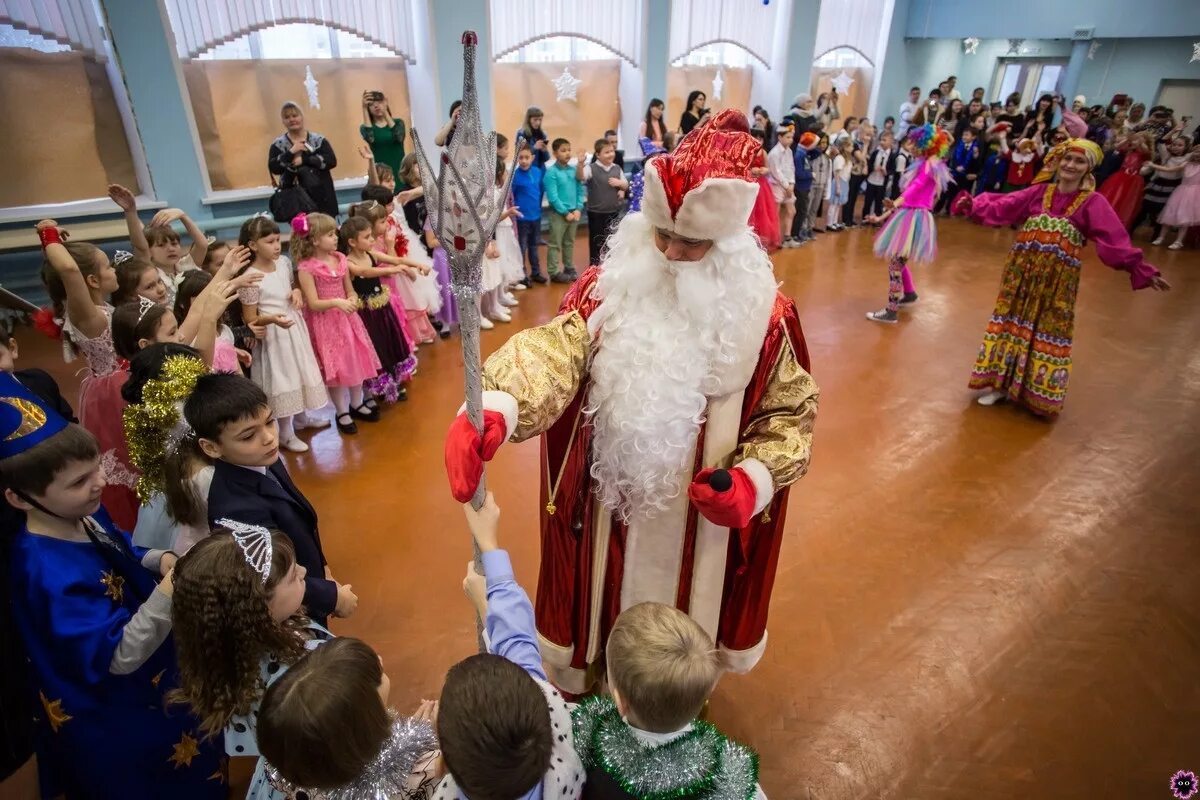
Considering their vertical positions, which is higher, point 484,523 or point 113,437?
point 484,523

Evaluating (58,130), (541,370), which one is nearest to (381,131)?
(58,130)

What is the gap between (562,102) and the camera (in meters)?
9.75

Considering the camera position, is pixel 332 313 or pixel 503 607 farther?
pixel 332 313

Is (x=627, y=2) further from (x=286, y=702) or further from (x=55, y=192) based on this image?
(x=286, y=702)

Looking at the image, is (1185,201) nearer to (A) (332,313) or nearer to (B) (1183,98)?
(B) (1183,98)

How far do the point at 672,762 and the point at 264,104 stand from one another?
8.16 metres

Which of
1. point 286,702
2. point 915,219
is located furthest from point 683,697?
point 915,219

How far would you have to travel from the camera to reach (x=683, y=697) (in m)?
1.33

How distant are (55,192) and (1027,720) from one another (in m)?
8.58

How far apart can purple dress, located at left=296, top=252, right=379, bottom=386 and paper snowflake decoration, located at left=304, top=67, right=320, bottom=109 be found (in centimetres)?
449

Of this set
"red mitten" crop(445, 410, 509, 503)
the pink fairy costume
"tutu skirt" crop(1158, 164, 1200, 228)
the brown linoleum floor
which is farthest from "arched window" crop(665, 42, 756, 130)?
"red mitten" crop(445, 410, 509, 503)

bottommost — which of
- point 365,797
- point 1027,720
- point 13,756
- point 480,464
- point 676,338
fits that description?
point 1027,720

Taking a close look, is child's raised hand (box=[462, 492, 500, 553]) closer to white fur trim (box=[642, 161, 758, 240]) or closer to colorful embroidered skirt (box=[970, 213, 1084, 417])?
white fur trim (box=[642, 161, 758, 240])

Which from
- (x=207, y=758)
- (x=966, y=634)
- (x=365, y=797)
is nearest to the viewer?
(x=365, y=797)
